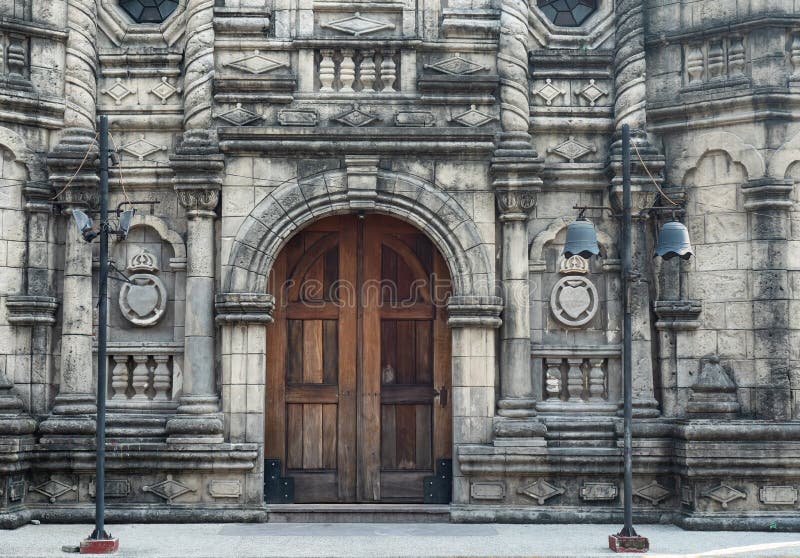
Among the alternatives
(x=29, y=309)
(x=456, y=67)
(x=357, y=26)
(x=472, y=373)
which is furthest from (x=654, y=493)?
(x=29, y=309)

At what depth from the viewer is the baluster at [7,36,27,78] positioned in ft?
41.4

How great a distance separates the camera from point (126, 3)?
13617 millimetres

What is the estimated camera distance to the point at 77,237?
1269 cm

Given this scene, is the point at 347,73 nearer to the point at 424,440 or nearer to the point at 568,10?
the point at 568,10

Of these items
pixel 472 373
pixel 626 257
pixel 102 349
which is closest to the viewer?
pixel 102 349

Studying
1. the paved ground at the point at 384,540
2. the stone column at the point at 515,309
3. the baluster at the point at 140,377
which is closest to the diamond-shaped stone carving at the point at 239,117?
the baluster at the point at 140,377

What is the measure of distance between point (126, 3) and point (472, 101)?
4742 millimetres

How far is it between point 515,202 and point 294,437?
3.98m

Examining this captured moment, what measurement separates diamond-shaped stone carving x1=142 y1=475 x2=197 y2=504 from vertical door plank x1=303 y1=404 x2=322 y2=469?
1483 millimetres

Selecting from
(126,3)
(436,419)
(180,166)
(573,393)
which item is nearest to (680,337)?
(573,393)

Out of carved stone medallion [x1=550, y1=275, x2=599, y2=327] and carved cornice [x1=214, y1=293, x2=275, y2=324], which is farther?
carved stone medallion [x1=550, y1=275, x2=599, y2=327]

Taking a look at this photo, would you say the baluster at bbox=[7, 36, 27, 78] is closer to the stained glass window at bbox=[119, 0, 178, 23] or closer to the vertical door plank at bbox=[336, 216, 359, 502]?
the stained glass window at bbox=[119, 0, 178, 23]

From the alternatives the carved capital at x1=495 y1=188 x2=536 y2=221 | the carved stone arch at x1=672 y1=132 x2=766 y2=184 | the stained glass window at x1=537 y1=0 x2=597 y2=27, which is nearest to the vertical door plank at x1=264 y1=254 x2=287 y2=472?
the carved capital at x1=495 y1=188 x2=536 y2=221

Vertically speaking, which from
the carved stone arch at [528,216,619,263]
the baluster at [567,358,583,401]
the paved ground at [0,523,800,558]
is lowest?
the paved ground at [0,523,800,558]
